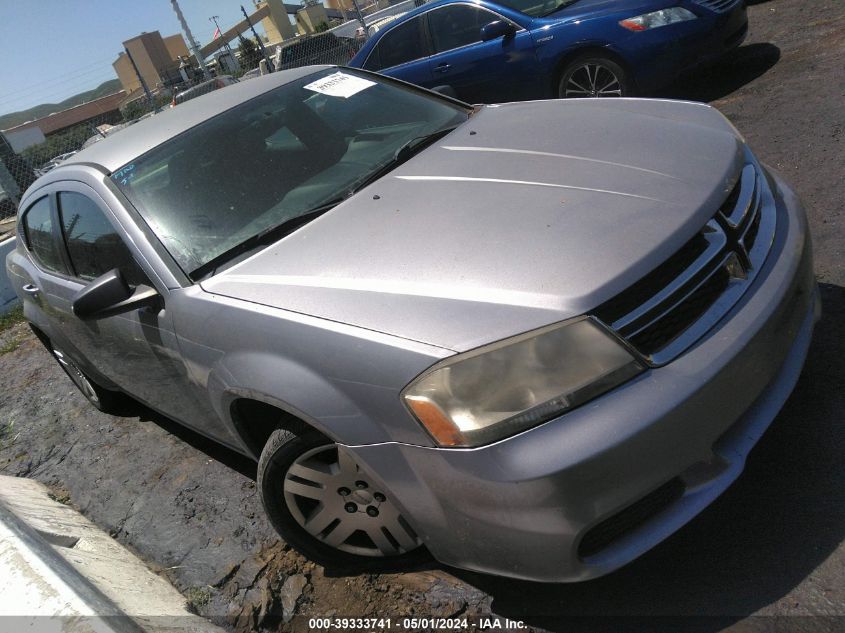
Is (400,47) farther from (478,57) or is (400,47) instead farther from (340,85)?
(340,85)

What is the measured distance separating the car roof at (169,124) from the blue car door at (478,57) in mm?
3264

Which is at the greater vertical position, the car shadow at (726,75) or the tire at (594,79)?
the tire at (594,79)

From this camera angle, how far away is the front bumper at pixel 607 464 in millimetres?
1746

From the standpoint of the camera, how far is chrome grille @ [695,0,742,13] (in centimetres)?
583

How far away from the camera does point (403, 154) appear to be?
2.96 meters

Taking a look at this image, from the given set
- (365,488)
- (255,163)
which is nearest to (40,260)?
(255,163)

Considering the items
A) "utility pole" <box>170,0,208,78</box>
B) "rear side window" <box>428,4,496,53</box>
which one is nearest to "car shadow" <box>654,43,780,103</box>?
"rear side window" <box>428,4,496,53</box>

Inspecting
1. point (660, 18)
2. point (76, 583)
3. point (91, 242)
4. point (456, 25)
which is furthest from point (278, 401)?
point (456, 25)

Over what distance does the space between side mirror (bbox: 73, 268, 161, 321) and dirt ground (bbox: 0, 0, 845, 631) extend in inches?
44.0

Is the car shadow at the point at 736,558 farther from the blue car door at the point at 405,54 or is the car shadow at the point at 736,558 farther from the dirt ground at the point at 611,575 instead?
the blue car door at the point at 405,54

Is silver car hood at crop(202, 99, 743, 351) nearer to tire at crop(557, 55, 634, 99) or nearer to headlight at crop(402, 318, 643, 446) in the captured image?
headlight at crop(402, 318, 643, 446)

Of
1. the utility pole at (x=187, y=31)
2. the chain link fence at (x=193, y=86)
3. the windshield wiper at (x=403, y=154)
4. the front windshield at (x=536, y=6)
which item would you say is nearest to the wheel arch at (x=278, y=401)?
the windshield wiper at (x=403, y=154)

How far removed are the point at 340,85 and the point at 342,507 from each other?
220 cm

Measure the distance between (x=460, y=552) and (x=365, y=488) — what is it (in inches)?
15.7
